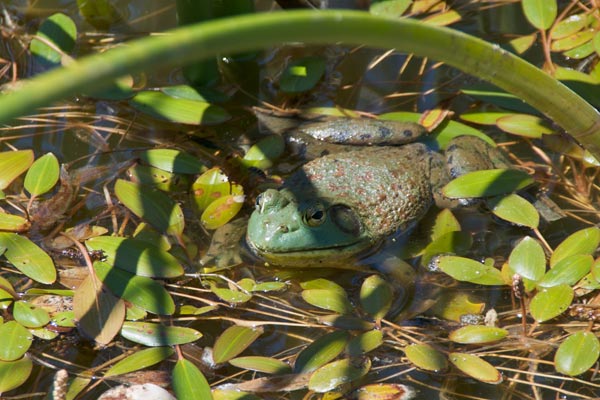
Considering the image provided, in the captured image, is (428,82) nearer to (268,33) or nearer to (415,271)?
(415,271)

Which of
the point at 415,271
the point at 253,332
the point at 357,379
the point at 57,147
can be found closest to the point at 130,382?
the point at 253,332

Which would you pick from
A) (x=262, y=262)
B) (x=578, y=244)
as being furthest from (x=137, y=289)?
(x=578, y=244)

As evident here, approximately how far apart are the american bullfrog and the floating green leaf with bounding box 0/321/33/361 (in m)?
1.02

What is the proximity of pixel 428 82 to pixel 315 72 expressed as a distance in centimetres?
68

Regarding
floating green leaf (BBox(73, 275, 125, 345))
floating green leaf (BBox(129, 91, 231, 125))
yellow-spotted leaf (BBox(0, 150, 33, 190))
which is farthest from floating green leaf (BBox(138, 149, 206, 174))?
floating green leaf (BBox(73, 275, 125, 345))

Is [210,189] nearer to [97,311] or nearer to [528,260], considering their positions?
[97,311]

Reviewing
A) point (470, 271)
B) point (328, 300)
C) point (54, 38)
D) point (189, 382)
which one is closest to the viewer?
point (189, 382)

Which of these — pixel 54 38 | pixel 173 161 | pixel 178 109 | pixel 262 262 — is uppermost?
pixel 54 38

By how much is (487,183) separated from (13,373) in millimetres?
2169

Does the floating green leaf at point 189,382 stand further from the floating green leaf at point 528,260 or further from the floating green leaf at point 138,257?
the floating green leaf at point 528,260

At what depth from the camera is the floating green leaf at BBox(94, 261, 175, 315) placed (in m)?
2.79

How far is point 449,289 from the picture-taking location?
121 inches

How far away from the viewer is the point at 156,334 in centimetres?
271

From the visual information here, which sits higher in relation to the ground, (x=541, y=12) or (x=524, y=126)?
(x=541, y=12)
